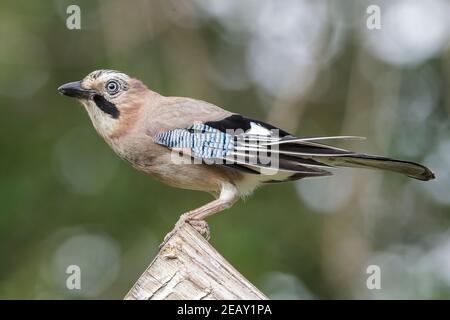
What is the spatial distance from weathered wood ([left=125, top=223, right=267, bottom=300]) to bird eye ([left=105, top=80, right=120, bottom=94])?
7.36ft

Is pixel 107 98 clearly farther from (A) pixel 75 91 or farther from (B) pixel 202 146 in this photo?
(B) pixel 202 146

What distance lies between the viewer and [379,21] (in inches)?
335

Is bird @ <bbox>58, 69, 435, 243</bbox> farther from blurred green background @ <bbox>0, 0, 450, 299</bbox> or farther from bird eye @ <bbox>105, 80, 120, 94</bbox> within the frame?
blurred green background @ <bbox>0, 0, 450, 299</bbox>

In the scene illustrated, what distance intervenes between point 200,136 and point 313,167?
0.79 meters

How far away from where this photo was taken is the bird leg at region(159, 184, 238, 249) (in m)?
5.25

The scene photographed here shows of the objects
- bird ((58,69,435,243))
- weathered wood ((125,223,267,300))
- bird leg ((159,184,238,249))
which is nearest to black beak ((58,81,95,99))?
bird ((58,69,435,243))

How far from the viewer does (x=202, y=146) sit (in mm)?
5492

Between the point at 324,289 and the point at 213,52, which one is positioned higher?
the point at 213,52

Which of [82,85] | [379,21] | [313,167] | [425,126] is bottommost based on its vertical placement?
[313,167]

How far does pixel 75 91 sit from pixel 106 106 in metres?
0.27

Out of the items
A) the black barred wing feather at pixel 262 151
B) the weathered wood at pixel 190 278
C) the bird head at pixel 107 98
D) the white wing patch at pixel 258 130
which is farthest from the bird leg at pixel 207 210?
the weathered wood at pixel 190 278
